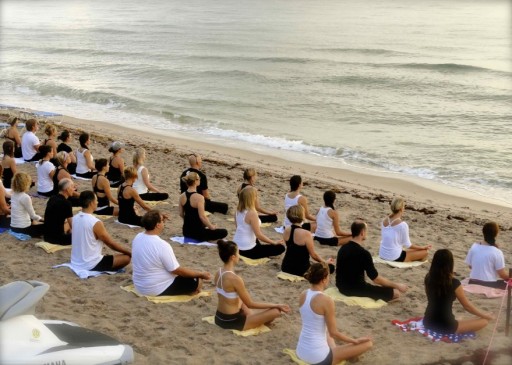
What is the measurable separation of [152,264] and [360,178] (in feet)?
38.5

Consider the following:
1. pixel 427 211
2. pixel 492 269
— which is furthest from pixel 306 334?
pixel 427 211

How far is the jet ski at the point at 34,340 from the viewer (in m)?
3.77

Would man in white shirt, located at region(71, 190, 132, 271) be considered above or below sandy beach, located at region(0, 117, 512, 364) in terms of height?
above

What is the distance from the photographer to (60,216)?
970 cm

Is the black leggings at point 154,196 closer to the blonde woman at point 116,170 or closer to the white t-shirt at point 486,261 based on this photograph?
the blonde woman at point 116,170

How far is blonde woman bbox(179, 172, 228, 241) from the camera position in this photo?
33.6 feet

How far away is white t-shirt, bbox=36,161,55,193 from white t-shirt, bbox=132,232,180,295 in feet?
16.8

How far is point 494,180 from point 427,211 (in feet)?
19.1

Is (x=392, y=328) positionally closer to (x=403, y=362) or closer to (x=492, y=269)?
(x=403, y=362)

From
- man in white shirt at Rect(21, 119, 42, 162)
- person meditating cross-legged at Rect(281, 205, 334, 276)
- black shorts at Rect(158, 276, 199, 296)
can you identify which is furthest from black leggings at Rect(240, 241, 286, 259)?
man in white shirt at Rect(21, 119, 42, 162)

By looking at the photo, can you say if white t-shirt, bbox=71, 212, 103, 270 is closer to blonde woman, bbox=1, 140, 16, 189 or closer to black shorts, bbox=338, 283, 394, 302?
black shorts, bbox=338, 283, 394, 302

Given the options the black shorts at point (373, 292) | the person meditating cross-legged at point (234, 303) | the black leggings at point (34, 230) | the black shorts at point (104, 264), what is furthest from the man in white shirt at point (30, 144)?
the black shorts at point (373, 292)

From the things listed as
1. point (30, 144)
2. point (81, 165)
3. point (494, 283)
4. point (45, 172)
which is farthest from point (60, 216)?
point (30, 144)

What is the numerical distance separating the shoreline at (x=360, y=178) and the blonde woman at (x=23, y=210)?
904cm
